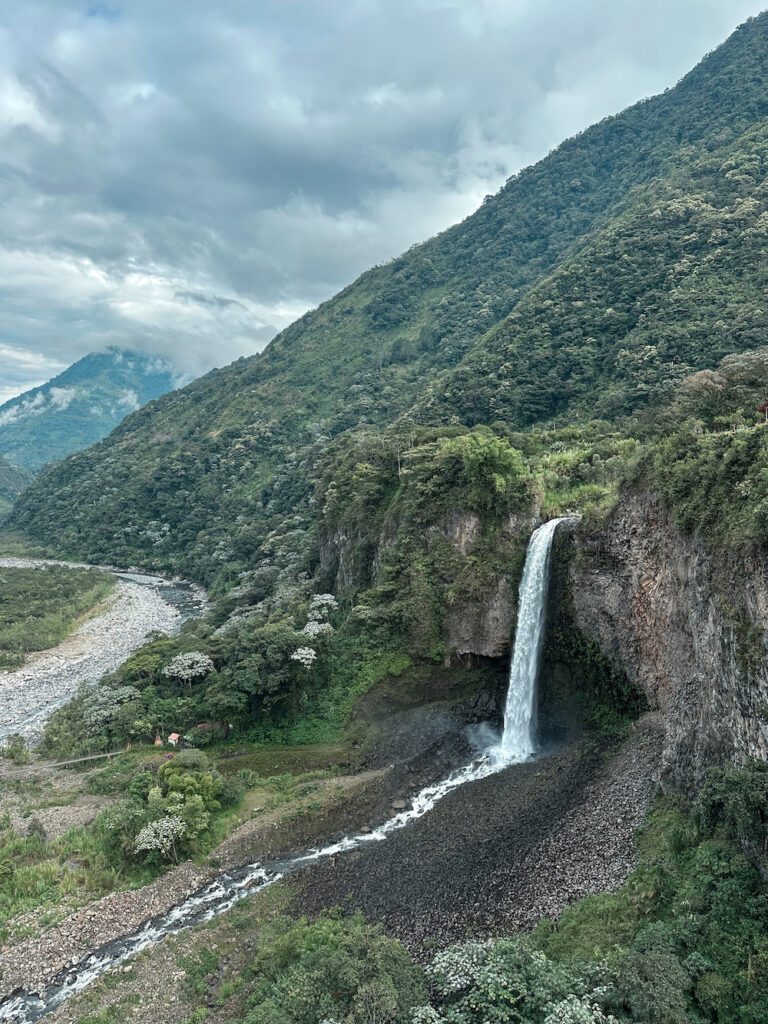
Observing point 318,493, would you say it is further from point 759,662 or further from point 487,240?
point 487,240

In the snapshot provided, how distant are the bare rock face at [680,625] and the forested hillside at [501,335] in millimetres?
20222

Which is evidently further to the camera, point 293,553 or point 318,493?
point 293,553

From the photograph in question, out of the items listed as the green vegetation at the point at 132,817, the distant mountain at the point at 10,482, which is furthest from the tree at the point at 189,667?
the distant mountain at the point at 10,482

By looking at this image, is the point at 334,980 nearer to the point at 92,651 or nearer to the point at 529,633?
the point at 529,633

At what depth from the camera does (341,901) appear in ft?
52.5

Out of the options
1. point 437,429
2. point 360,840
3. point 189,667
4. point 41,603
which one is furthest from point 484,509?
point 41,603

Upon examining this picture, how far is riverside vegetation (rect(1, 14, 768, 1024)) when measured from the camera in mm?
11203

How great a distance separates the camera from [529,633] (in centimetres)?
2566

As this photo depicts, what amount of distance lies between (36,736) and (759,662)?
34.4 metres

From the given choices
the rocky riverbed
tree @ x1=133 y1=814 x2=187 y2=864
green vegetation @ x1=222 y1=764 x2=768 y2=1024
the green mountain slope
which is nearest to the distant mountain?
the green mountain slope

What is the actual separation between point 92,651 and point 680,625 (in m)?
43.7

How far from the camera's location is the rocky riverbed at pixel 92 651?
1353 inches

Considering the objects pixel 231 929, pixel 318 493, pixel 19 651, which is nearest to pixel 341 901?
pixel 231 929

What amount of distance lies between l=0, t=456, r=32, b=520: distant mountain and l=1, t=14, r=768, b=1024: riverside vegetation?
46.5 m
